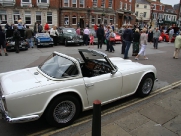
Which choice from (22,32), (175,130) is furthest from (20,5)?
(175,130)

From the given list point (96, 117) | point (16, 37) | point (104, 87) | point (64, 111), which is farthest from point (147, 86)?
point (16, 37)

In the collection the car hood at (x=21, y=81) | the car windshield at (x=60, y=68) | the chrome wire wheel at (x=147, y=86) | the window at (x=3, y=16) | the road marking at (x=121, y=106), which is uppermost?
the window at (x=3, y=16)

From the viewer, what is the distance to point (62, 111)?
139 inches

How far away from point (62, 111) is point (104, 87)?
1.12 meters

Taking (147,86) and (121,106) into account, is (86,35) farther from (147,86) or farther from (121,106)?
(121,106)

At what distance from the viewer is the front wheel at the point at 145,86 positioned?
4.87 m

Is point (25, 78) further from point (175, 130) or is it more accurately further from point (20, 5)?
point (20, 5)

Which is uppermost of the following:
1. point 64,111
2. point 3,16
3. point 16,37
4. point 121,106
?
point 3,16

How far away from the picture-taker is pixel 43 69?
409cm

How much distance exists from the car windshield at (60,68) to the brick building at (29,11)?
2740 centimetres

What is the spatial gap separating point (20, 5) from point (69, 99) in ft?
95.9

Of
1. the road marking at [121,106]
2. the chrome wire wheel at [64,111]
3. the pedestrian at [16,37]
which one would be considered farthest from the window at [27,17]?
the chrome wire wheel at [64,111]

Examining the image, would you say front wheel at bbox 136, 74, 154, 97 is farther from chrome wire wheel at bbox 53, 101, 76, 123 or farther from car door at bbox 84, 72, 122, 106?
chrome wire wheel at bbox 53, 101, 76, 123

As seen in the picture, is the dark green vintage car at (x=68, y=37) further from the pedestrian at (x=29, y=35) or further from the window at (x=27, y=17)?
the window at (x=27, y=17)
